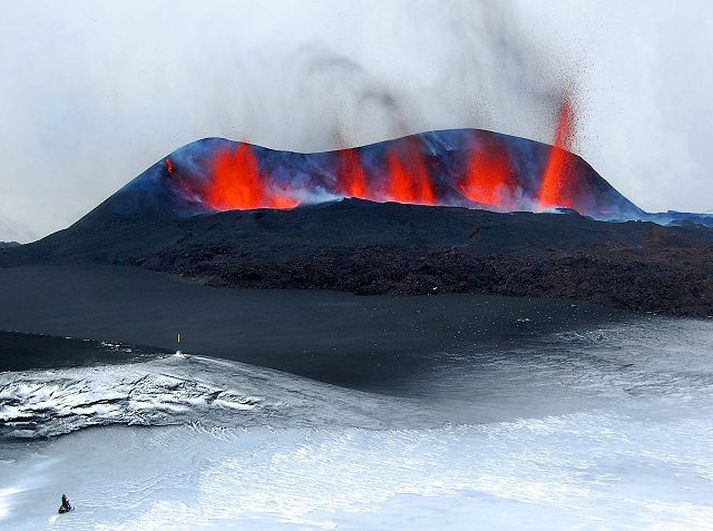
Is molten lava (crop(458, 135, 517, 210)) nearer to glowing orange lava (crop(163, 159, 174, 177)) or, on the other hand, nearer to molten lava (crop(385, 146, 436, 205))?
molten lava (crop(385, 146, 436, 205))

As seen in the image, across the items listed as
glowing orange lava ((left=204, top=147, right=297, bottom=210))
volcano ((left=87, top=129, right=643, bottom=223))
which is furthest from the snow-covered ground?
glowing orange lava ((left=204, top=147, right=297, bottom=210))

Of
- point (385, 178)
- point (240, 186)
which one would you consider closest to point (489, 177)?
point (385, 178)

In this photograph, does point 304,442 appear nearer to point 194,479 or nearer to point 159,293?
point 194,479

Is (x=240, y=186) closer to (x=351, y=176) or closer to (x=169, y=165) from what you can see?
(x=169, y=165)

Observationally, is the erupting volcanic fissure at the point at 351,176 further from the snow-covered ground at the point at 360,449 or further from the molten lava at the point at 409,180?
the snow-covered ground at the point at 360,449

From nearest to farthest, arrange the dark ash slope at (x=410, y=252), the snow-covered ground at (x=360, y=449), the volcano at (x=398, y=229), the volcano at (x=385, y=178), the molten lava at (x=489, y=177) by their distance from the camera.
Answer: the snow-covered ground at (x=360, y=449) < the dark ash slope at (x=410, y=252) < the volcano at (x=398, y=229) < the volcano at (x=385, y=178) < the molten lava at (x=489, y=177)

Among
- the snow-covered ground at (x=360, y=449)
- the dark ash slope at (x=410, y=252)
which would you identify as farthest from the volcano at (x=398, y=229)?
the snow-covered ground at (x=360, y=449)

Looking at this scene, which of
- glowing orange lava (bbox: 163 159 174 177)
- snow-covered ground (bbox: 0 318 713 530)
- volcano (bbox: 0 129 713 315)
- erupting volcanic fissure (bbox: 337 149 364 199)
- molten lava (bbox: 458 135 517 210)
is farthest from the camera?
molten lava (bbox: 458 135 517 210)

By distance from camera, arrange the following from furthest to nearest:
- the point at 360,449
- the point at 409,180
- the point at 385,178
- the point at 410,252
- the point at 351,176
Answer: the point at 409,180 < the point at 385,178 < the point at 351,176 < the point at 410,252 < the point at 360,449
